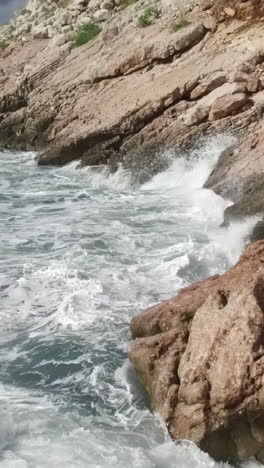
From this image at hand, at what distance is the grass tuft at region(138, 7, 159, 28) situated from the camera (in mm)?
16219

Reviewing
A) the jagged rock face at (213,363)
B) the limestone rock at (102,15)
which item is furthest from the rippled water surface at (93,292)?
the limestone rock at (102,15)

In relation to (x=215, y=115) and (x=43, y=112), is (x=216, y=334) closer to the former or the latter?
(x=215, y=115)

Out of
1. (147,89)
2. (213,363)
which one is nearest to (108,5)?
(147,89)

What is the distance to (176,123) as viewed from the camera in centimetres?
1286

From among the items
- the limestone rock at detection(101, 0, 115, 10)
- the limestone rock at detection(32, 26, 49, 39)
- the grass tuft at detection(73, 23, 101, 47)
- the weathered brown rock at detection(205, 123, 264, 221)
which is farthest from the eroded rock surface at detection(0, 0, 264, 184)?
the limestone rock at detection(101, 0, 115, 10)

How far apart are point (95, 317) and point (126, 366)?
1044 millimetres

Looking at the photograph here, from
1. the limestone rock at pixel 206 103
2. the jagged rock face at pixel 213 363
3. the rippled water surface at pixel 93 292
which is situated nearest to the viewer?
the jagged rock face at pixel 213 363

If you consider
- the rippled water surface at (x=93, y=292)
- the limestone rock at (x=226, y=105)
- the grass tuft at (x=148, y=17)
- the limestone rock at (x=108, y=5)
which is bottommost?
the rippled water surface at (x=93, y=292)

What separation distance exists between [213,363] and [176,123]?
870cm

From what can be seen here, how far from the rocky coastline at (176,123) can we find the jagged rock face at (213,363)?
11mm

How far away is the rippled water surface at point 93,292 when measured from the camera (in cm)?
495

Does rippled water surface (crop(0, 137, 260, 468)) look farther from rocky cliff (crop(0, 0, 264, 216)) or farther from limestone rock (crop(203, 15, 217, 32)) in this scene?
limestone rock (crop(203, 15, 217, 32))

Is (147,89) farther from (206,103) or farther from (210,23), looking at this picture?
(210,23)

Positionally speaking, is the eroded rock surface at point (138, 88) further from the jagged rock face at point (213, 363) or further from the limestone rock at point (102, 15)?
the jagged rock face at point (213, 363)
